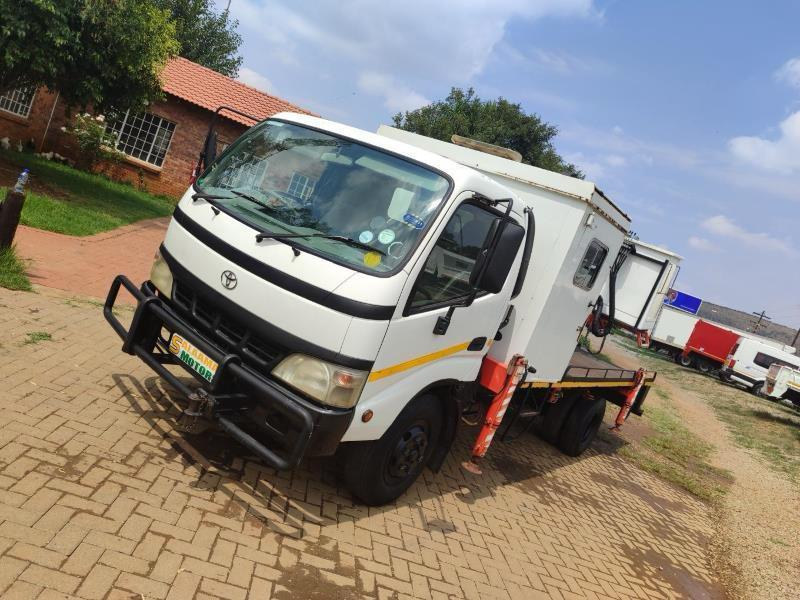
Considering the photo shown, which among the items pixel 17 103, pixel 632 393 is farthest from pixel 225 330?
pixel 17 103

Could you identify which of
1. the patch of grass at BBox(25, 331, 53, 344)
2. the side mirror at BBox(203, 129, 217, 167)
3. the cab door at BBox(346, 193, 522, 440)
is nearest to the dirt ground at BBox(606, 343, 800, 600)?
the cab door at BBox(346, 193, 522, 440)

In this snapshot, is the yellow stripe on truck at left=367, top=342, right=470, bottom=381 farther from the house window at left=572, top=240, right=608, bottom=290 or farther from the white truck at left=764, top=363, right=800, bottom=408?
the white truck at left=764, top=363, right=800, bottom=408

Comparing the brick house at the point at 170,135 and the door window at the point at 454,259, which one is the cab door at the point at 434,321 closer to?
the door window at the point at 454,259

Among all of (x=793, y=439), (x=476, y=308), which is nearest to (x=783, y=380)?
(x=793, y=439)

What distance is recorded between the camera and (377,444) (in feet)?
13.8

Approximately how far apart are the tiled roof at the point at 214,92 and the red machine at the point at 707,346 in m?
25.3

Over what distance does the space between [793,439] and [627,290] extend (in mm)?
12185

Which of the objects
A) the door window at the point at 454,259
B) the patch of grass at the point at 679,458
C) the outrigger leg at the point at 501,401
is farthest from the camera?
the patch of grass at the point at 679,458

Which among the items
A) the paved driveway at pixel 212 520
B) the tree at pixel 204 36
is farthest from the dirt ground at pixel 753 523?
the tree at pixel 204 36

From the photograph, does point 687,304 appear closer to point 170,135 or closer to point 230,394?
point 170,135

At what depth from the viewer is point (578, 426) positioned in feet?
26.2

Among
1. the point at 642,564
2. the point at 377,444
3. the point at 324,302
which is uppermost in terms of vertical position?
the point at 324,302

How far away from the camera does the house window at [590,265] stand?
5.76 m

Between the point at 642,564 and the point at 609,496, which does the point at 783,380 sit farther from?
the point at 642,564
